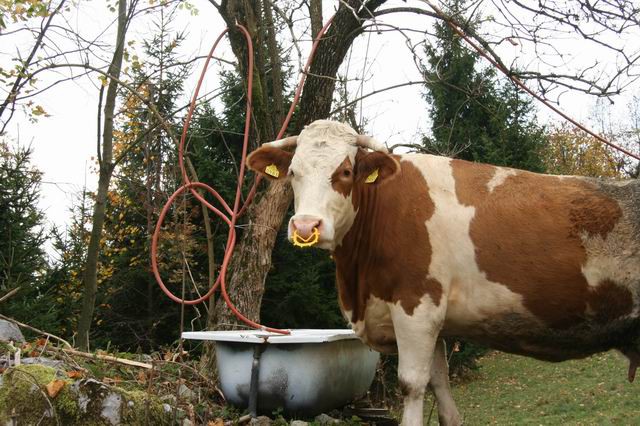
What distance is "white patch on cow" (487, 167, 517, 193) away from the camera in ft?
15.6

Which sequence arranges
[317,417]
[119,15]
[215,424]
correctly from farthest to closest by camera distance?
[119,15], [317,417], [215,424]

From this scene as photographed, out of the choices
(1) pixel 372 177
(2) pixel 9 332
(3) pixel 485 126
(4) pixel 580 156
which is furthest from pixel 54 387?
(4) pixel 580 156

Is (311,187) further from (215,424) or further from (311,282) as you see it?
(311,282)

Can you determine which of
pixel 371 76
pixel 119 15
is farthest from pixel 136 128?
pixel 371 76

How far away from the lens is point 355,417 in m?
6.17

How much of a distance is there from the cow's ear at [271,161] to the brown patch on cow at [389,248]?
0.61 m

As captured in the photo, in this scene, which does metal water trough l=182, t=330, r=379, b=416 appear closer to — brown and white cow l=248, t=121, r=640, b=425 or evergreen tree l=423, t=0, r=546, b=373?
brown and white cow l=248, t=121, r=640, b=425

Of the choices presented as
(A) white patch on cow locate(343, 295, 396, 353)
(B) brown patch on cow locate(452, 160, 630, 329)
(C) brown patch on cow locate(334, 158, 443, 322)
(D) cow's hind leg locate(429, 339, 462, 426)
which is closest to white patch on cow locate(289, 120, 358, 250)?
(C) brown patch on cow locate(334, 158, 443, 322)

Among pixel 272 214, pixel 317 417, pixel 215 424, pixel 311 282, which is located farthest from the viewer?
pixel 311 282

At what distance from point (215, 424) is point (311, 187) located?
2177 millimetres

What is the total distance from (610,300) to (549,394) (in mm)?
10333

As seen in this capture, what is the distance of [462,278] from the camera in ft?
Answer: 14.9

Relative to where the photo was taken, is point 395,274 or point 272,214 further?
point 272,214

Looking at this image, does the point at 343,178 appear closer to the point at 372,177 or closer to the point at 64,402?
the point at 372,177
